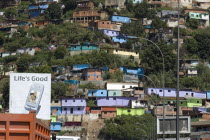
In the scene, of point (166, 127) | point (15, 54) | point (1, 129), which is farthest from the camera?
point (15, 54)

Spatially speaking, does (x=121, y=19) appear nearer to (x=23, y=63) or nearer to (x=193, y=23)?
(x=193, y=23)

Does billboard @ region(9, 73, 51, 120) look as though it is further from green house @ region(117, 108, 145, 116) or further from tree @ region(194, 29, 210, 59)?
tree @ region(194, 29, 210, 59)

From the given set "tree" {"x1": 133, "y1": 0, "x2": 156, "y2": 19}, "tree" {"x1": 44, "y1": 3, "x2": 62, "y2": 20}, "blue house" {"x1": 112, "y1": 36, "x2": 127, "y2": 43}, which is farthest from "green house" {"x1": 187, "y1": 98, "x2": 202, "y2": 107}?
"tree" {"x1": 44, "y1": 3, "x2": 62, "y2": 20}

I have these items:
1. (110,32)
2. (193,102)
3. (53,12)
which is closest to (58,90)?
(193,102)

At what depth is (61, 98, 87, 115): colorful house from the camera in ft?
309

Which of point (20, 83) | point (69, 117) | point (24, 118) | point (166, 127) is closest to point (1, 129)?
point (24, 118)

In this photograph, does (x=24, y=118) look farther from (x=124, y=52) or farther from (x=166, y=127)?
(x=124, y=52)

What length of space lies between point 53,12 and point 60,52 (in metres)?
14.6

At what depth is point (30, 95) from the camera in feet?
162

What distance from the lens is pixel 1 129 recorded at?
89.0 ft

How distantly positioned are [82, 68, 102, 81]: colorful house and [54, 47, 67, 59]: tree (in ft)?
21.4

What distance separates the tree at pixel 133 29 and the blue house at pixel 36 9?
55.9 ft

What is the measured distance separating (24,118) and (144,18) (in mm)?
93657

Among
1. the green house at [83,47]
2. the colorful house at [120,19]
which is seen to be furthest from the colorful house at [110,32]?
the green house at [83,47]
